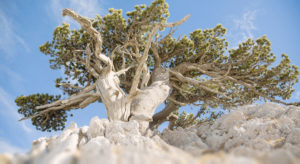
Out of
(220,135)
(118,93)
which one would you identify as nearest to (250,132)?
(220,135)

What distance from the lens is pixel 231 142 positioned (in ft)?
Result: 15.7

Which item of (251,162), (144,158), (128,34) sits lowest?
(251,162)

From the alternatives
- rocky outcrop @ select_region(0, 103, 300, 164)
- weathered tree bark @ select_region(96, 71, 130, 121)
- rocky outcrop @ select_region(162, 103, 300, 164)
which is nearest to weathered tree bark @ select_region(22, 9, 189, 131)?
weathered tree bark @ select_region(96, 71, 130, 121)

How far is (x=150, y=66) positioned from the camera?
37.8 ft

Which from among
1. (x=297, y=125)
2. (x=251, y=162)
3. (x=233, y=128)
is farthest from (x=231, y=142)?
(x=251, y=162)

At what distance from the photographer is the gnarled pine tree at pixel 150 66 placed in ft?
27.1

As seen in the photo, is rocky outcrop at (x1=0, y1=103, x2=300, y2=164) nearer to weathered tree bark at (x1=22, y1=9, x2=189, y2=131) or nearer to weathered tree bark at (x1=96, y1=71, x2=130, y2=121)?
weathered tree bark at (x1=22, y1=9, x2=189, y2=131)

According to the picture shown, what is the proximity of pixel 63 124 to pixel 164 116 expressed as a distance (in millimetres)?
5056

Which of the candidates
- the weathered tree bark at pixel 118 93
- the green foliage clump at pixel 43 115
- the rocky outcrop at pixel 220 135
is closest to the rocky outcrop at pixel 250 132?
the rocky outcrop at pixel 220 135

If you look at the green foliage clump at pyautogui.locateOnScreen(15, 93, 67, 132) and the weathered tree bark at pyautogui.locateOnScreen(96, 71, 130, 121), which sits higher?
the green foliage clump at pyautogui.locateOnScreen(15, 93, 67, 132)

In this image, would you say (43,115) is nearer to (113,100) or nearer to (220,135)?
(113,100)

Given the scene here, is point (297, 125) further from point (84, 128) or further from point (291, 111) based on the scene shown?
point (84, 128)

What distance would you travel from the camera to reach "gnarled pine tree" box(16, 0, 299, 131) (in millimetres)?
8250

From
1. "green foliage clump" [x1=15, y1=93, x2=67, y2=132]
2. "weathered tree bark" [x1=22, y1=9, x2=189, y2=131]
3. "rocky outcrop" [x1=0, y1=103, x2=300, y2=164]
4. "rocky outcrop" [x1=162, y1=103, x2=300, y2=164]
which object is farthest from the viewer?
"green foliage clump" [x1=15, y1=93, x2=67, y2=132]
